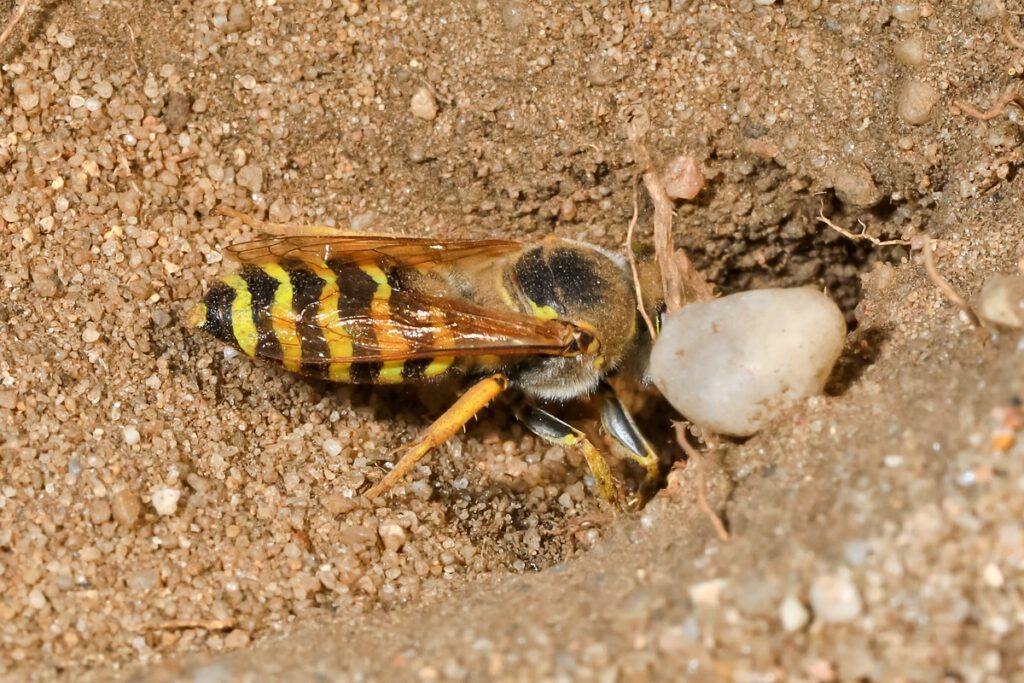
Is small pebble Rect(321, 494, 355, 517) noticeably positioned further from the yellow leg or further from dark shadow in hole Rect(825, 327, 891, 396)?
dark shadow in hole Rect(825, 327, 891, 396)

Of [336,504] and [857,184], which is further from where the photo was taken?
[857,184]

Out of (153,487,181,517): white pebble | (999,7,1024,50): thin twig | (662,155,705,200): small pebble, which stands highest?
(999,7,1024,50): thin twig

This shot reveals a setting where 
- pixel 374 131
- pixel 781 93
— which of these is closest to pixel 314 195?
pixel 374 131

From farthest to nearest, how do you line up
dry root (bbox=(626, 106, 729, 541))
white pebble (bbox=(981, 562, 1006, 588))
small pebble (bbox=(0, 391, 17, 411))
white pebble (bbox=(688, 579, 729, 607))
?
1. dry root (bbox=(626, 106, 729, 541))
2. small pebble (bbox=(0, 391, 17, 411))
3. white pebble (bbox=(688, 579, 729, 607))
4. white pebble (bbox=(981, 562, 1006, 588))

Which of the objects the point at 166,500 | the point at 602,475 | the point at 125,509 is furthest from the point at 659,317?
the point at 125,509

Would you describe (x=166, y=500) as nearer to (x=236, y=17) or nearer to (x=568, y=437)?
(x=568, y=437)

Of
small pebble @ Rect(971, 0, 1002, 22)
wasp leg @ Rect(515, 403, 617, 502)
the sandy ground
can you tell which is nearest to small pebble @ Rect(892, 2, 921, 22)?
the sandy ground

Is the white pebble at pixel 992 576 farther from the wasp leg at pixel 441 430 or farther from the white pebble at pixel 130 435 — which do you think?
the white pebble at pixel 130 435
